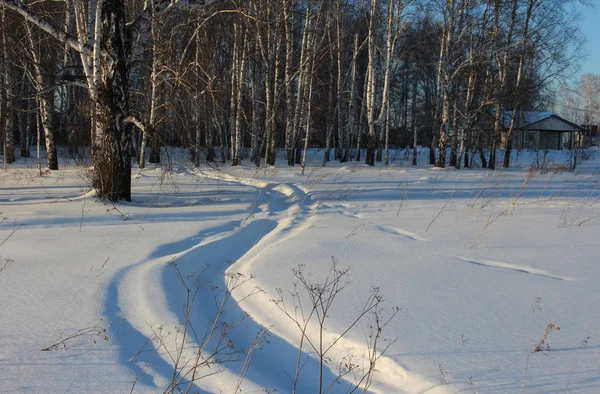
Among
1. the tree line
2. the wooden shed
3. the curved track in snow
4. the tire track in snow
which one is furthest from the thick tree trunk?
the wooden shed

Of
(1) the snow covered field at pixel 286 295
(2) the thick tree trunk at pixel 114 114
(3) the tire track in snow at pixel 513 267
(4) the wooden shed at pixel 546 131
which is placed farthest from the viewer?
(4) the wooden shed at pixel 546 131

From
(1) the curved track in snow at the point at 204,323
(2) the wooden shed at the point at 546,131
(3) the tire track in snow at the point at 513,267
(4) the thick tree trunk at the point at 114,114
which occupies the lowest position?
(1) the curved track in snow at the point at 204,323

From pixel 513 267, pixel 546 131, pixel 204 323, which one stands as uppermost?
pixel 546 131

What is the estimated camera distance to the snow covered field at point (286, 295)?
2213 mm

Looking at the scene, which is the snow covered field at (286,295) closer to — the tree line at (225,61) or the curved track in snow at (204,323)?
the curved track in snow at (204,323)

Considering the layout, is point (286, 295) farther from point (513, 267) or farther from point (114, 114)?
point (114, 114)

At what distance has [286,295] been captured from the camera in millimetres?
3291

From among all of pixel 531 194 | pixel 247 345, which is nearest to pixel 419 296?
pixel 247 345

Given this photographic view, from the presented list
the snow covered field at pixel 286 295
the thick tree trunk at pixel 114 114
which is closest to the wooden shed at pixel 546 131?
the snow covered field at pixel 286 295

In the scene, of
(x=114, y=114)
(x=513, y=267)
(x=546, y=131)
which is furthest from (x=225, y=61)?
(x=546, y=131)

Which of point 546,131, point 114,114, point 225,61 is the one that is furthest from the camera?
point 546,131

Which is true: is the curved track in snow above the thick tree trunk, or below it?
below

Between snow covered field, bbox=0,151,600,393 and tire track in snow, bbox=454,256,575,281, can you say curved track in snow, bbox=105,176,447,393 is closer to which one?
snow covered field, bbox=0,151,600,393

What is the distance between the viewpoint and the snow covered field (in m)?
2.21
